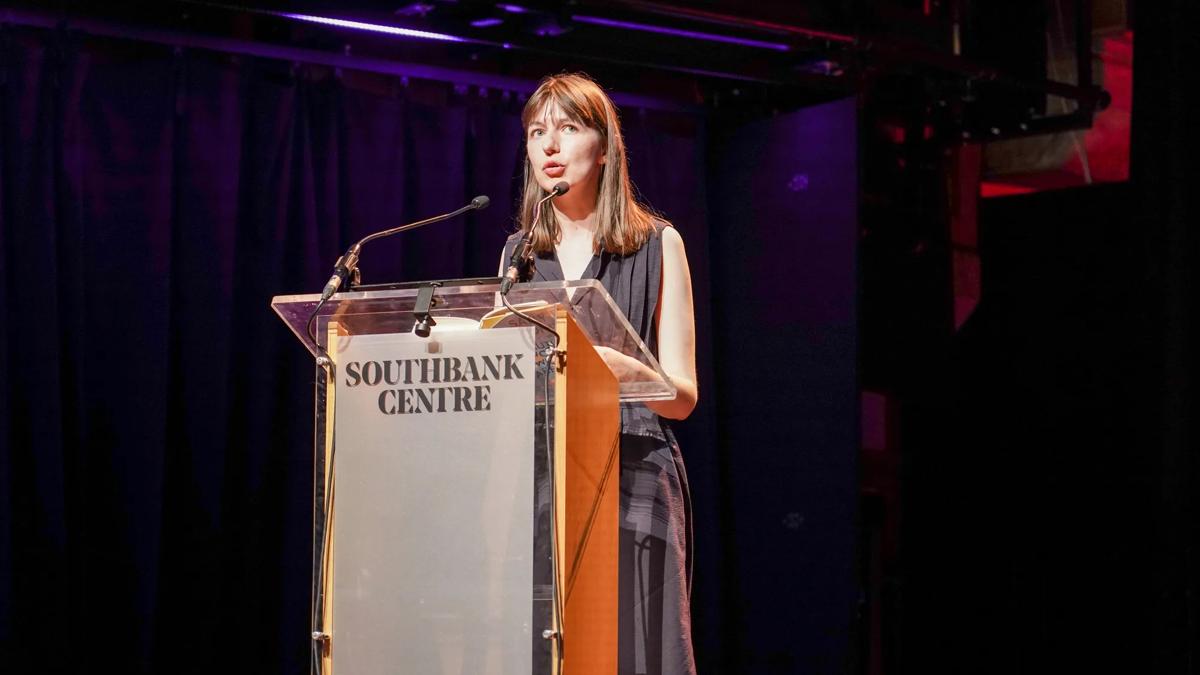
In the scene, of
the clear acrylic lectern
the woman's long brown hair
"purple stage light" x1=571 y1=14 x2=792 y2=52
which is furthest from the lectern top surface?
"purple stage light" x1=571 y1=14 x2=792 y2=52

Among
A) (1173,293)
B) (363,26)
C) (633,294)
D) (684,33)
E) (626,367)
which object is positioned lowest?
(626,367)

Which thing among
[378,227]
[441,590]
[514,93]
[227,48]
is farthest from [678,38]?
[441,590]

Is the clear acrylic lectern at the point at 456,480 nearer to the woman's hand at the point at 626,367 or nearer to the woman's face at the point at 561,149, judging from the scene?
the woman's hand at the point at 626,367

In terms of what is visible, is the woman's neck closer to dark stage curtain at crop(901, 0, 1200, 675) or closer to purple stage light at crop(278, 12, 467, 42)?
purple stage light at crop(278, 12, 467, 42)

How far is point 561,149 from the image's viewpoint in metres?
2.62

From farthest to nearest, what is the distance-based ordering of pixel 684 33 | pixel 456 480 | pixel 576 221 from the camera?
pixel 684 33, pixel 576 221, pixel 456 480

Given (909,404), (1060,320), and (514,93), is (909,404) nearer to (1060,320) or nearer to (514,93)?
(1060,320)

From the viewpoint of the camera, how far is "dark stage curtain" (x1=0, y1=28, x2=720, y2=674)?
3736 mm

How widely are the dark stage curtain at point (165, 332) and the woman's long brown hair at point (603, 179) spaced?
5.61 ft

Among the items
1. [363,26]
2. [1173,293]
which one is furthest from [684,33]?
[1173,293]

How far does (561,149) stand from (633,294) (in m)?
0.32

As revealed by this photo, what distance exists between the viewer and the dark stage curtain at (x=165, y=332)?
3.74 meters

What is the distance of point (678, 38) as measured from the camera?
4.60 m

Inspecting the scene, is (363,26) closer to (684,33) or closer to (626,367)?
(684,33)
